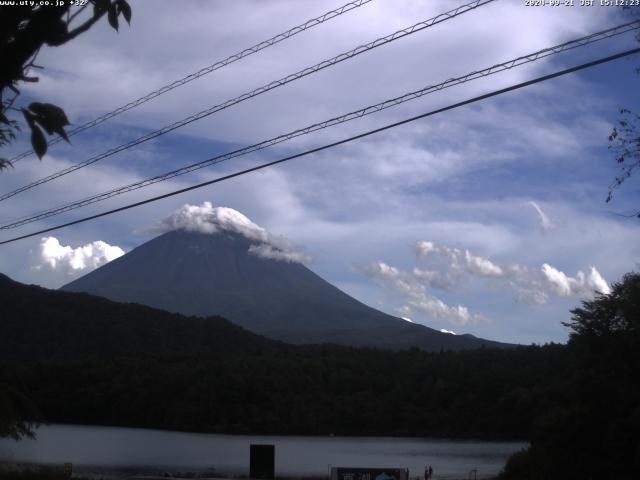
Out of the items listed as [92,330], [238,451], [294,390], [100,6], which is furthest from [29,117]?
[92,330]

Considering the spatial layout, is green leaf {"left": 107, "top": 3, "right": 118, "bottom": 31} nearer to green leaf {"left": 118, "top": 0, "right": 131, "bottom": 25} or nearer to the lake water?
green leaf {"left": 118, "top": 0, "right": 131, "bottom": 25}

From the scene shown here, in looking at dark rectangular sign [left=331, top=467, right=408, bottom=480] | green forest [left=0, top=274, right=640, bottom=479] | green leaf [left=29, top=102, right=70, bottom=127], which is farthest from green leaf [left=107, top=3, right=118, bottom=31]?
green forest [left=0, top=274, right=640, bottom=479]

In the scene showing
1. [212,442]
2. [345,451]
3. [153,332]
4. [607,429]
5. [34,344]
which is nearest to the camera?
[607,429]

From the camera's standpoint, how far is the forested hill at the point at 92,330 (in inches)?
4168

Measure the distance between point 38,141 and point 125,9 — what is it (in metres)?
0.88

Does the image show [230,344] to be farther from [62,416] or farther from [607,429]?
[607,429]

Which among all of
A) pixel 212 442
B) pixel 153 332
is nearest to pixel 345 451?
pixel 212 442

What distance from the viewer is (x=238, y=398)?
313ft

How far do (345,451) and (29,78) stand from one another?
6730 cm

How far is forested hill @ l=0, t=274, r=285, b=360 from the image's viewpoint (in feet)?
347

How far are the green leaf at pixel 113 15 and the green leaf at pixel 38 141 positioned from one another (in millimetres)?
738

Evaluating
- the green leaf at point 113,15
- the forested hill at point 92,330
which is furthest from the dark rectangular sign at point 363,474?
the forested hill at point 92,330

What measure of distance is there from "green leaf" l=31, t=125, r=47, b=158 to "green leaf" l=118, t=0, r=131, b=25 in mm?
800

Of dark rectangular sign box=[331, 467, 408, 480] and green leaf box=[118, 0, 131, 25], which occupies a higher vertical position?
green leaf box=[118, 0, 131, 25]
